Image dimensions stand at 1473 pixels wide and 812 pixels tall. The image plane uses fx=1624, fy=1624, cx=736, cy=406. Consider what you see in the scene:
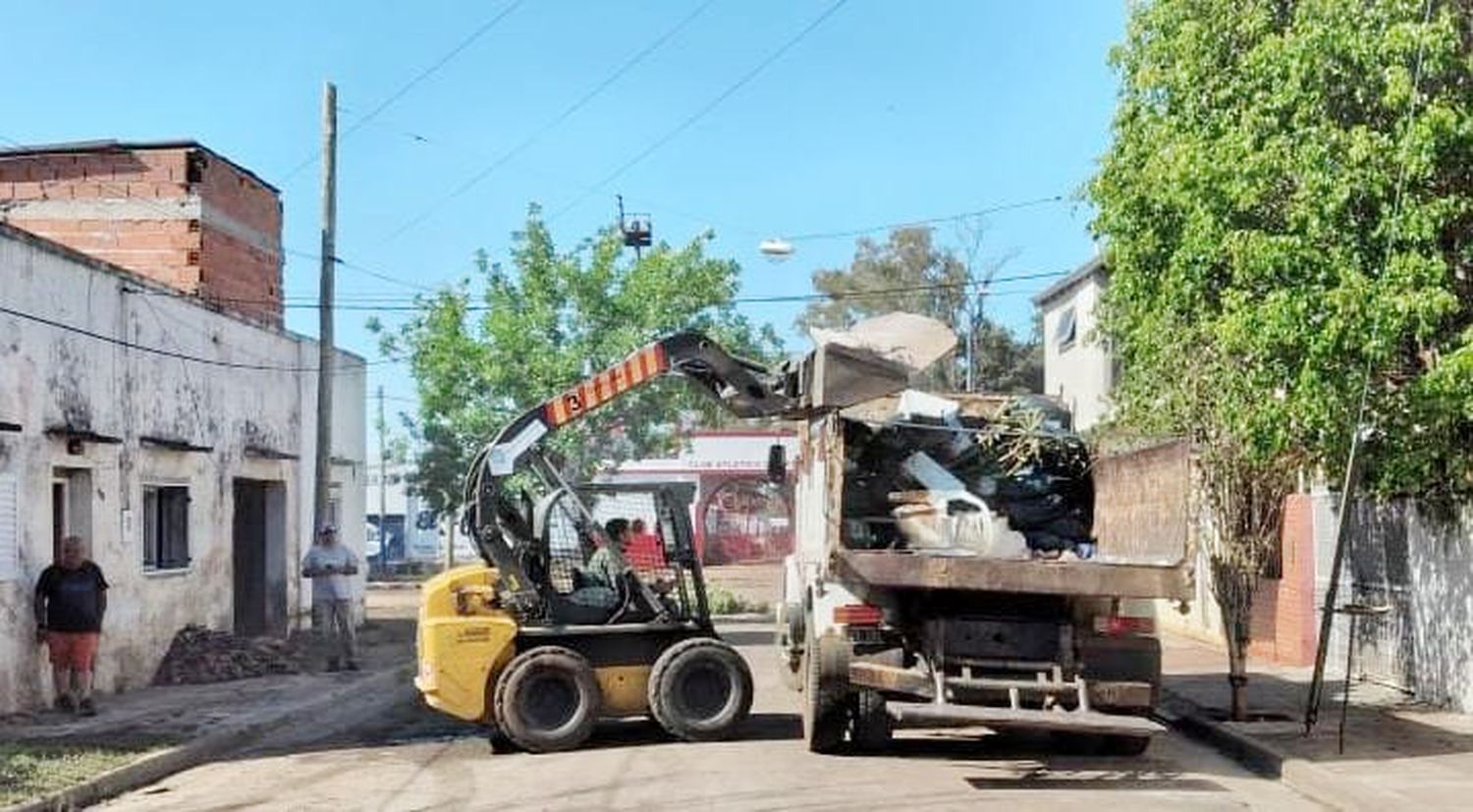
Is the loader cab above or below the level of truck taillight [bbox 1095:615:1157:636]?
above

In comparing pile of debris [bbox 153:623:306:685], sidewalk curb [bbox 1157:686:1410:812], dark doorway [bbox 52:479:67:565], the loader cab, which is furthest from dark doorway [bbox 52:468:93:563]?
sidewalk curb [bbox 1157:686:1410:812]

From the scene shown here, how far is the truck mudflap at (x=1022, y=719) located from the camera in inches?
420

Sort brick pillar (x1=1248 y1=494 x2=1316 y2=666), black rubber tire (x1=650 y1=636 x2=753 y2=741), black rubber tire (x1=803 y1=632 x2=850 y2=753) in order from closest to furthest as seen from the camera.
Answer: black rubber tire (x1=803 y1=632 x2=850 y2=753) → black rubber tire (x1=650 y1=636 x2=753 y2=741) → brick pillar (x1=1248 y1=494 x2=1316 y2=666)

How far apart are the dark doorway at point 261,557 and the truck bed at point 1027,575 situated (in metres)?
14.2

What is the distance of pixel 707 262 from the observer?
31.5 metres

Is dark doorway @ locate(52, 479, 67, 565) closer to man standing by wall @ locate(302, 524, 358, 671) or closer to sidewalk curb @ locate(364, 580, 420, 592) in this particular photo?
man standing by wall @ locate(302, 524, 358, 671)

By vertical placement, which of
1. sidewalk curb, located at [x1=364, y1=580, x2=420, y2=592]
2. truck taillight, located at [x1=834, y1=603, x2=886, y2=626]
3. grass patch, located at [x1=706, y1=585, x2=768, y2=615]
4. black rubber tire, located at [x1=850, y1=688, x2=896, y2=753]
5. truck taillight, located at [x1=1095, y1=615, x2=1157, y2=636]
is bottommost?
sidewalk curb, located at [x1=364, y1=580, x2=420, y2=592]

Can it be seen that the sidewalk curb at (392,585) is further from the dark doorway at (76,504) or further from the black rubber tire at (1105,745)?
the black rubber tire at (1105,745)

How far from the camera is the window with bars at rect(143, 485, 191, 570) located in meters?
18.7

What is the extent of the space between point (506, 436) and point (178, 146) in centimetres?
1088

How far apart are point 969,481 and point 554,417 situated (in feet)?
11.3

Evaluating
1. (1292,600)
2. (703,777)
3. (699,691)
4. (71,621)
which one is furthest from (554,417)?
(1292,600)

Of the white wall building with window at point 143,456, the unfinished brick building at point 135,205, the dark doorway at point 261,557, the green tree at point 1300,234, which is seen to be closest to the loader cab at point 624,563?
the green tree at point 1300,234

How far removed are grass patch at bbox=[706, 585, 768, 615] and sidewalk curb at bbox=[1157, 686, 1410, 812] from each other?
16.8m
